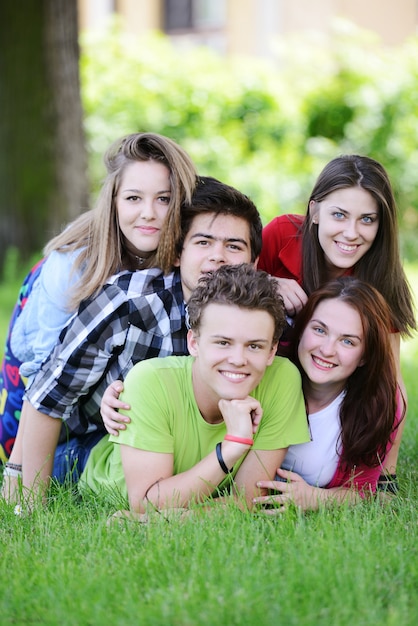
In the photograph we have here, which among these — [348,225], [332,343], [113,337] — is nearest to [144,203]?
[113,337]

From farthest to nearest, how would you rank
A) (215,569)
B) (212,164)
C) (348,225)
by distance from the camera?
1. (212,164)
2. (348,225)
3. (215,569)

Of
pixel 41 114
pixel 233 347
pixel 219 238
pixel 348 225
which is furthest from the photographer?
pixel 41 114

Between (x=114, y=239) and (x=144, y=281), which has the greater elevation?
→ (x=114, y=239)

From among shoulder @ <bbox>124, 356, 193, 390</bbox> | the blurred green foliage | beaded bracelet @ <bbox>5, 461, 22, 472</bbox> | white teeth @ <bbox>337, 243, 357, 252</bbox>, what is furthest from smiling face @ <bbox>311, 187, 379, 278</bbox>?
the blurred green foliage

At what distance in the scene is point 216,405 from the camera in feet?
A: 10.3

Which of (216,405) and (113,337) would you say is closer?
(216,405)

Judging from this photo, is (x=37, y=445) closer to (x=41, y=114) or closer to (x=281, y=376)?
(x=281, y=376)

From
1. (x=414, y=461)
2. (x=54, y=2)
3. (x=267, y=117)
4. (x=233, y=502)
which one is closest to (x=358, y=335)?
(x=233, y=502)

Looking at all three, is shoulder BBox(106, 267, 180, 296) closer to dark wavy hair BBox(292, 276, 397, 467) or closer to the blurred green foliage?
dark wavy hair BBox(292, 276, 397, 467)

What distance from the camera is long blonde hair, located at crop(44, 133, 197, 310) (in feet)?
11.3

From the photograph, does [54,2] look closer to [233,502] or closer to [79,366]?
[79,366]

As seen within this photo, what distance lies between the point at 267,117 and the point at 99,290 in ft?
27.3

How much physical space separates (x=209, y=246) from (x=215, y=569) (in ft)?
4.58

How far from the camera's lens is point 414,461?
3986mm
